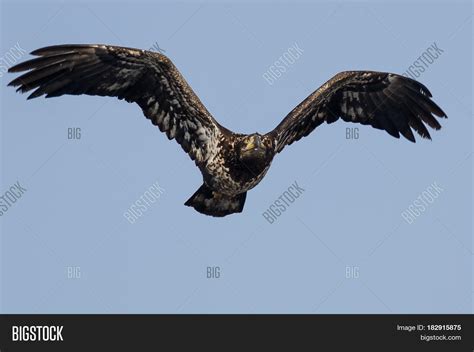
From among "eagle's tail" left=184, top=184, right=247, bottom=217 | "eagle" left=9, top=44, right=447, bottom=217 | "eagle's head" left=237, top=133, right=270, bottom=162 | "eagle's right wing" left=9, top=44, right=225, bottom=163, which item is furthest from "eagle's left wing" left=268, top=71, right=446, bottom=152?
"eagle's right wing" left=9, top=44, right=225, bottom=163

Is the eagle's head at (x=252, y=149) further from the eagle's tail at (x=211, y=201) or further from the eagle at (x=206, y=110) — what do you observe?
the eagle's tail at (x=211, y=201)

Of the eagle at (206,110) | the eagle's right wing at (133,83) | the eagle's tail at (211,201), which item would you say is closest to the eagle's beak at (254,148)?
the eagle at (206,110)

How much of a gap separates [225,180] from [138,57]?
103 inches

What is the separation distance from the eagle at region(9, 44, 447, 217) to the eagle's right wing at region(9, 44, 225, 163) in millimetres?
16

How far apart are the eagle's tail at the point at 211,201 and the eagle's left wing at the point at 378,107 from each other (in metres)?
1.41

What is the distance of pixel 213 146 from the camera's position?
17906 millimetres

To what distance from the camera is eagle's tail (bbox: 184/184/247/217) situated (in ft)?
60.9

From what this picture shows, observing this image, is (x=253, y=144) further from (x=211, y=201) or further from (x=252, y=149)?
(x=211, y=201)

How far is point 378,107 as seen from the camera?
65.0 feet

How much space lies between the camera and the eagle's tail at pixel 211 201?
18.6 metres

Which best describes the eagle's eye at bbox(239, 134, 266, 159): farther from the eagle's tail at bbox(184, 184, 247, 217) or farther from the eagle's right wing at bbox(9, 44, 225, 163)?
the eagle's tail at bbox(184, 184, 247, 217)

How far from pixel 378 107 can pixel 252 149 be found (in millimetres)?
3542
